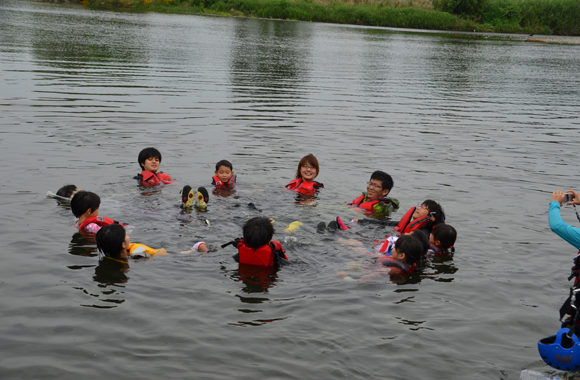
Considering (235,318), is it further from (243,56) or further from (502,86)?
(243,56)

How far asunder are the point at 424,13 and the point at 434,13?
1.04m

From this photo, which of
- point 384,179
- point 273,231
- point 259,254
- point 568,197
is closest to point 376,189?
point 384,179

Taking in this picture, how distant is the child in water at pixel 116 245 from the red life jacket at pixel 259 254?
1310 millimetres

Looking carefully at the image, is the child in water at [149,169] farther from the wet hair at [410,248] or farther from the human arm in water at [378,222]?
the wet hair at [410,248]

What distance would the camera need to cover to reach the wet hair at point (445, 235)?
25.2ft

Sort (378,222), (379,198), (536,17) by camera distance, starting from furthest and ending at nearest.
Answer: (536,17)
(379,198)
(378,222)

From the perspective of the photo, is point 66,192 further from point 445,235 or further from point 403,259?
point 445,235

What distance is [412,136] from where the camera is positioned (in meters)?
15.0

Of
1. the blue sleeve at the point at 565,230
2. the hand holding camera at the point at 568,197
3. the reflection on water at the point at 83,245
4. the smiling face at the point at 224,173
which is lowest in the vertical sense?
the reflection on water at the point at 83,245

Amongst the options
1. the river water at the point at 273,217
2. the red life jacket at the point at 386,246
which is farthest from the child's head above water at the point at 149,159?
the red life jacket at the point at 386,246

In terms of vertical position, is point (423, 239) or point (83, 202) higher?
point (83, 202)

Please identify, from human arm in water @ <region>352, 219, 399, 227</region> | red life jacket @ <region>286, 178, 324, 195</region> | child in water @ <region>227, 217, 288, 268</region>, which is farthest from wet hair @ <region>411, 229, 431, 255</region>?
red life jacket @ <region>286, 178, 324, 195</region>

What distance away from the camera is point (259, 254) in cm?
706

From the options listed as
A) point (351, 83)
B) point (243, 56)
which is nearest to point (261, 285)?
point (351, 83)
